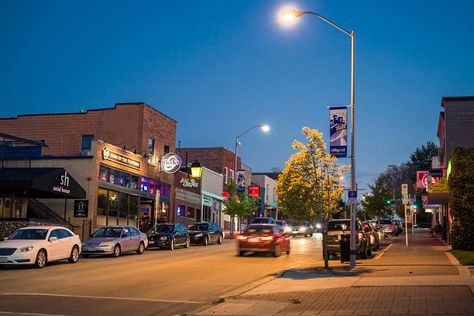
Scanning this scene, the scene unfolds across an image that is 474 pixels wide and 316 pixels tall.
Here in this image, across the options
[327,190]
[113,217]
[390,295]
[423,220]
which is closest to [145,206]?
[113,217]

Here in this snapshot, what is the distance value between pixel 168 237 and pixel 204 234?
16.8 ft

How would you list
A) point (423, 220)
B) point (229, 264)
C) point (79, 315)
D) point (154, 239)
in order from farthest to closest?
point (423, 220), point (154, 239), point (229, 264), point (79, 315)

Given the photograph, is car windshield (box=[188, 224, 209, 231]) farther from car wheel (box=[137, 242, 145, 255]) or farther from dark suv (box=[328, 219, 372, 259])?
dark suv (box=[328, 219, 372, 259])

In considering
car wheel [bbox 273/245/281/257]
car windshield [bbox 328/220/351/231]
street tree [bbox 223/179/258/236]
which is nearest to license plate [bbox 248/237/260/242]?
car wheel [bbox 273/245/281/257]

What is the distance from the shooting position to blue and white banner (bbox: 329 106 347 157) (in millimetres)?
19672

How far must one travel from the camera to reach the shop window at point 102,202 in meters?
37.0

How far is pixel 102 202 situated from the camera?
123 ft

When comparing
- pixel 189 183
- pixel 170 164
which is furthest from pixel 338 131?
pixel 189 183

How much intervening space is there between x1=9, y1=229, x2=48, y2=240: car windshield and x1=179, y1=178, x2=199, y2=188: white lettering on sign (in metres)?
29.2

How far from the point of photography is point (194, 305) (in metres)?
11.9

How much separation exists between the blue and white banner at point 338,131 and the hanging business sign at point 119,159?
2100 cm

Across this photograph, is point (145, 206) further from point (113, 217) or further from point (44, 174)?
point (44, 174)

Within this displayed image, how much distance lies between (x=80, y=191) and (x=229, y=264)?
13.8m

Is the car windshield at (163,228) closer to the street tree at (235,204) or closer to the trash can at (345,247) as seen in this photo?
the trash can at (345,247)
